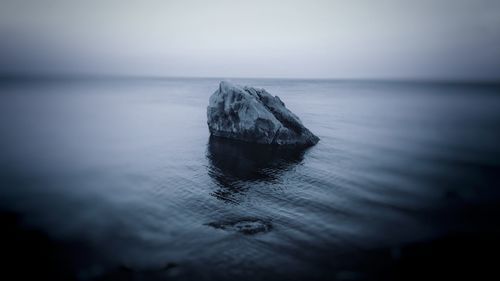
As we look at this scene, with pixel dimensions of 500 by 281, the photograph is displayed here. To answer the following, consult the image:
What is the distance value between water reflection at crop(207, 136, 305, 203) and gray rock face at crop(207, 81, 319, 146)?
188 centimetres

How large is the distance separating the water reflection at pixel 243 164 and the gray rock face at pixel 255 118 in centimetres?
188

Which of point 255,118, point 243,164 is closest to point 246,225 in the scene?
point 243,164

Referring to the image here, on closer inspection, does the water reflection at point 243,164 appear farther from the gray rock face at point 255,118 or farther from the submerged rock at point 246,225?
the submerged rock at point 246,225

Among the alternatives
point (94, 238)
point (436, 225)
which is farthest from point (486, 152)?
point (94, 238)

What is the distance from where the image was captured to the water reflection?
109ft

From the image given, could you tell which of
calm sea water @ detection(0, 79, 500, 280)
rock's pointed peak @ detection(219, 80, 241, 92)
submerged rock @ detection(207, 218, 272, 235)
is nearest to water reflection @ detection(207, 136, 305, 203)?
calm sea water @ detection(0, 79, 500, 280)

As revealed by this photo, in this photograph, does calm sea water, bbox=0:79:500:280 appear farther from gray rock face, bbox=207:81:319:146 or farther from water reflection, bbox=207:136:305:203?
gray rock face, bbox=207:81:319:146

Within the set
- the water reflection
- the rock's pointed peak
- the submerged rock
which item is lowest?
the submerged rock

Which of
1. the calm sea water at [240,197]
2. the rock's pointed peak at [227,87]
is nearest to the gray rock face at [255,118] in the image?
the rock's pointed peak at [227,87]

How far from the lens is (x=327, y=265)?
18.8 metres

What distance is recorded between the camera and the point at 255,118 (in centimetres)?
4669

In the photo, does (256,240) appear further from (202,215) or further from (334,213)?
(334,213)

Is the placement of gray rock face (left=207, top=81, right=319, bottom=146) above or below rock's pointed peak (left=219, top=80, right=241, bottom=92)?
below

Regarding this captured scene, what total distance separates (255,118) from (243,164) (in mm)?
9829
